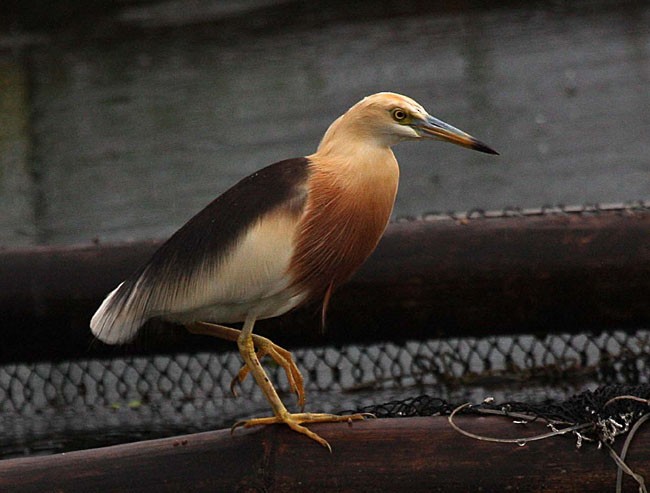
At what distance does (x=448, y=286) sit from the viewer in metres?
3.90

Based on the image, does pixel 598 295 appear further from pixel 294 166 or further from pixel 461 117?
pixel 461 117

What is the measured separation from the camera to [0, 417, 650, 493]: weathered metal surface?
2.41m

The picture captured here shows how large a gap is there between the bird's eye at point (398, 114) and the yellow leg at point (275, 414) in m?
0.50

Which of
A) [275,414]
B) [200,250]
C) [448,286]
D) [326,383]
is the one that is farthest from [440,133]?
[326,383]

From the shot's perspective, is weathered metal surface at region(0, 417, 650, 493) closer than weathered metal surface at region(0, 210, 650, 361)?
Yes

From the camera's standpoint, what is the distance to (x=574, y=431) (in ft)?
7.95

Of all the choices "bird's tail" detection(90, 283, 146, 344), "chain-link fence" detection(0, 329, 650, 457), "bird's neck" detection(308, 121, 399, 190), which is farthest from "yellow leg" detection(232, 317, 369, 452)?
"chain-link fence" detection(0, 329, 650, 457)

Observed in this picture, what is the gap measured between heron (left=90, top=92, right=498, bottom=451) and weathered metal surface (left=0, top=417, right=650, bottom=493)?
0.18 ft

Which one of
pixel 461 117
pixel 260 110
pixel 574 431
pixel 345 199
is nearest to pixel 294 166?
pixel 345 199

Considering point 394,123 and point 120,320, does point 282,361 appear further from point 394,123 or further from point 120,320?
point 394,123

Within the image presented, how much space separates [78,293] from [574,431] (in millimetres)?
1995

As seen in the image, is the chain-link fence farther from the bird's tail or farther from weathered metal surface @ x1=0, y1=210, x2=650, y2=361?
the bird's tail

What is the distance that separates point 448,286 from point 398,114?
141 cm

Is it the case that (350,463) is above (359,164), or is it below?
below
